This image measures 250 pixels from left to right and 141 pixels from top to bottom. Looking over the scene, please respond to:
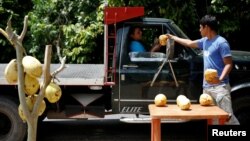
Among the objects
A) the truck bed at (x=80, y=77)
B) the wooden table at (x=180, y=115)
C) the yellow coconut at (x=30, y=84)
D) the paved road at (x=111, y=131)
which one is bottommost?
the paved road at (x=111, y=131)

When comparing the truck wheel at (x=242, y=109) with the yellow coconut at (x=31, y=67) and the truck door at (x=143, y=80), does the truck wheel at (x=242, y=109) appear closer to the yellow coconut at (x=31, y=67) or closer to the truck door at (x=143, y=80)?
the truck door at (x=143, y=80)

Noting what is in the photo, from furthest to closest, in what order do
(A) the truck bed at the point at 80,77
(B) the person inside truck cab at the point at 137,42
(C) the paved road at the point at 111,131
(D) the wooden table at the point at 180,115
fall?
(C) the paved road at the point at 111,131 < (B) the person inside truck cab at the point at 137,42 < (A) the truck bed at the point at 80,77 < (D) the wooden table at the point at 180,115

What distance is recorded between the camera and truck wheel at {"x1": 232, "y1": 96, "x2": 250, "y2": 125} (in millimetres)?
6156

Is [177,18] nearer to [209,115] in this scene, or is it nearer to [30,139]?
[209,115]

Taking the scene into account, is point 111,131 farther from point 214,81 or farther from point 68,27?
point 68,27

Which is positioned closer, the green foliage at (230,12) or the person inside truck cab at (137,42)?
the person inside truck cab at (137,42)

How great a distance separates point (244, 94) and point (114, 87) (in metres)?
1.88

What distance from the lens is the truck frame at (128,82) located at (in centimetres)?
609

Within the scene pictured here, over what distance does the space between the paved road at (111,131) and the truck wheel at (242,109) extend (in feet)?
2.61

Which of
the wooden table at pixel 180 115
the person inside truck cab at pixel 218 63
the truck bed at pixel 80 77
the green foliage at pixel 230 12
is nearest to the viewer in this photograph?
the wooden table at pixel 180 115

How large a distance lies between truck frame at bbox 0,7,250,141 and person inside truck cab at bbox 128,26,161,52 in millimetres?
66

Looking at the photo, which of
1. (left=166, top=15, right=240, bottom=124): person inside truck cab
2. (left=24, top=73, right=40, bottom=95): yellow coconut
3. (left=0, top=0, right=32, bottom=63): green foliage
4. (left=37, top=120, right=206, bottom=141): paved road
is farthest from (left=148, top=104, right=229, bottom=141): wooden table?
(left=0, top=0, right=32, bottom=63): green foliage

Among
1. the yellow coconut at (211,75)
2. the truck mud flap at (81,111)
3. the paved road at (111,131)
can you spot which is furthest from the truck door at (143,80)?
the yellow coconut at (211,75)

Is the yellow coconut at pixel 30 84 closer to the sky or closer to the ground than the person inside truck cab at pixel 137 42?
closer to the ground
